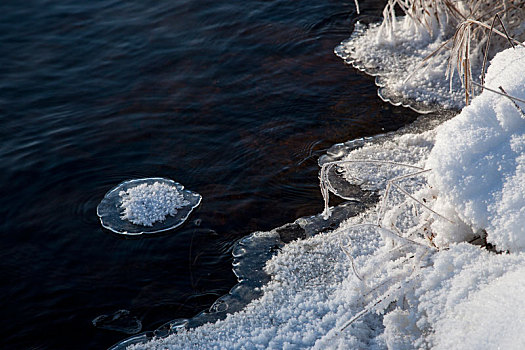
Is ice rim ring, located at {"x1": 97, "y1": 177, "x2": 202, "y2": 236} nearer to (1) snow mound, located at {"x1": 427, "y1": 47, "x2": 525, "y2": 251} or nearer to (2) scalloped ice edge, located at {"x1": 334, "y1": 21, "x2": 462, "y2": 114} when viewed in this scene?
(1) snow mound, located at {"x1": 427, "y1": 47, "x2": 525, "y2": 251}

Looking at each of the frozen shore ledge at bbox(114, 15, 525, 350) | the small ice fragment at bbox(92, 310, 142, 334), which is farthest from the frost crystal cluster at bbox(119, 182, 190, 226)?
the frozen shore ledge at bbox(114, 15, 525, 350)

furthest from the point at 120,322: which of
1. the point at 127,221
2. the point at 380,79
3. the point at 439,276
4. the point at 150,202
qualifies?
the point at 380,79

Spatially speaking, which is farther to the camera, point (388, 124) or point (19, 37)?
point (19, 37)

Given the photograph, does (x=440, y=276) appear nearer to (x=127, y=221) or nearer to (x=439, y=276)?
(x=439, y=276)

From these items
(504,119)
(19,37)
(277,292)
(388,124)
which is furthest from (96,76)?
(504,119)

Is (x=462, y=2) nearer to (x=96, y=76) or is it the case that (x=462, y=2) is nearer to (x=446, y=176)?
(x=446, y=176)

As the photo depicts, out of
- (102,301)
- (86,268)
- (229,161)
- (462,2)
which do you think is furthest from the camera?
(462,2)

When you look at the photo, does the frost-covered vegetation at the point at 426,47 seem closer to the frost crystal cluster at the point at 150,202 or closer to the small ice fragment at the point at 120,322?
the frost crystal cluster at the point at 150,202

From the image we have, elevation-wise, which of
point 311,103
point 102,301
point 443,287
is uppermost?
point 311,103
